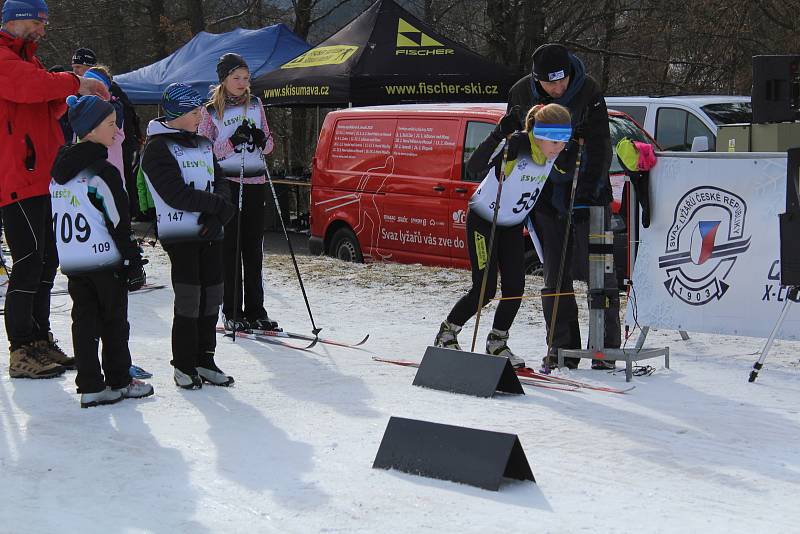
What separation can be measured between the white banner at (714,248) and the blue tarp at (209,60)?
13.6 meters

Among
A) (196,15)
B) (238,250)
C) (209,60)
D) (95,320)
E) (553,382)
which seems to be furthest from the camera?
(196,15)

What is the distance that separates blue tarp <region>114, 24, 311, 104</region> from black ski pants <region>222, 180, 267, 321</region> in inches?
486

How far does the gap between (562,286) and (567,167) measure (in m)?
0.72

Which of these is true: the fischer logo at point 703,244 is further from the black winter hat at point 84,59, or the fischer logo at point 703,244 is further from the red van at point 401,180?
the black winter hat at point 84,59

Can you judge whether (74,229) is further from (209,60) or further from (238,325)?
(209,60)

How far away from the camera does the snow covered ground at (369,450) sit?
383 cm

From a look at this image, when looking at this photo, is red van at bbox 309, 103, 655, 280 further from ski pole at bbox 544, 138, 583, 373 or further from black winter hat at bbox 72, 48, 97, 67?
ski pole at bbox 544, 138, 583, 373

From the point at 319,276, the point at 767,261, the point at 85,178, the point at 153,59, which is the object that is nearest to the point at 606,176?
the point at 767,261

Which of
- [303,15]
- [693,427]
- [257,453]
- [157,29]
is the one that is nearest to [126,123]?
[257,453]

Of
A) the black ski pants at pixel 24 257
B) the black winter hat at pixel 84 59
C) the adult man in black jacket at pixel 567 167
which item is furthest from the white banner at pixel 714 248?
the black winter hat at pixel 84 59

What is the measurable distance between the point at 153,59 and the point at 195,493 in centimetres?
2820

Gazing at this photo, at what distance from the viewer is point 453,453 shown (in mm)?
4242

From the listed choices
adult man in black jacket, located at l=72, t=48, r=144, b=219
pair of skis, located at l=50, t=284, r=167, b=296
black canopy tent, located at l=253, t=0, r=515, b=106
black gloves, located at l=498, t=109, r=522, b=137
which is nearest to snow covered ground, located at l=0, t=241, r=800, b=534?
black gloves, located at l=498, t=109, r=522, b=137

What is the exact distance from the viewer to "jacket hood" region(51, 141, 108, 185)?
5109 millimetres
